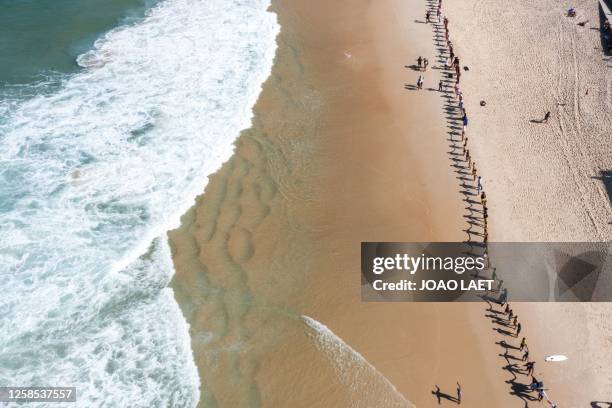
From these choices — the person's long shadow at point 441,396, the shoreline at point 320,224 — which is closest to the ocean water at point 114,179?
the shoreline at point 320,224

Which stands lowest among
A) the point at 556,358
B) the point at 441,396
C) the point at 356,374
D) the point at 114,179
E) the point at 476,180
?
the point at 441,396

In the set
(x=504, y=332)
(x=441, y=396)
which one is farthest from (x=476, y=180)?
(x=441, y=396)

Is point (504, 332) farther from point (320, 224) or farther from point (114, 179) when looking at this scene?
point (114, 179)

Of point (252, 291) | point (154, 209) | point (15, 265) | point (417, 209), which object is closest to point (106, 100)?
point (154, 209)

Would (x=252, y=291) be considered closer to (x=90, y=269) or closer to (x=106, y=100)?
(x=90, y=269)

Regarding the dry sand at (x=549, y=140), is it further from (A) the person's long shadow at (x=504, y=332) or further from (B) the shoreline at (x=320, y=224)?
(B) the shoreline at (x=320, y=224)

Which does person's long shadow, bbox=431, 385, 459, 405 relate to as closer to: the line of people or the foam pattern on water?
the line of people

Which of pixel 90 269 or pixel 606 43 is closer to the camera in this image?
pixel 90 269
